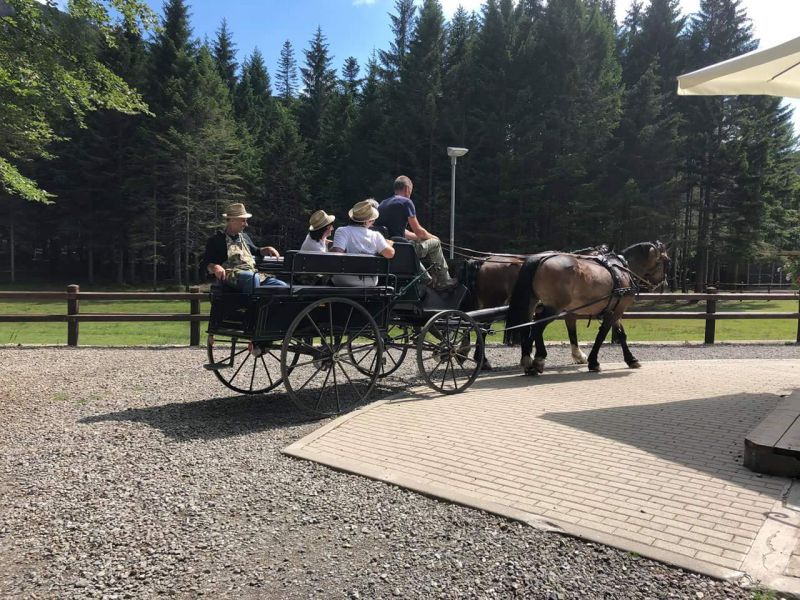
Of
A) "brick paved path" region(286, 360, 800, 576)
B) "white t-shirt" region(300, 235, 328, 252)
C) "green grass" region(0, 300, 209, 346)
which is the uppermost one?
"white t-shirt" region(300, 235, 328, 252)

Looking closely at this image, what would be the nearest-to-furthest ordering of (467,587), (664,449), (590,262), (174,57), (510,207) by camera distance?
(467,587) < (664,449) < (590,262) < (510,207) < (174,57)

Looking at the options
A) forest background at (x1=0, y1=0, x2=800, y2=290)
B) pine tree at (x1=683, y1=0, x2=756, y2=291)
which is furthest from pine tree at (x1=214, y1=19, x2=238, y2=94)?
pine tree at (x1=683, y1=0, x2=756, y2=291)

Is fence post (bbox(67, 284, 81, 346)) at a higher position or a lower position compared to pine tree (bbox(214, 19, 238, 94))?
lower

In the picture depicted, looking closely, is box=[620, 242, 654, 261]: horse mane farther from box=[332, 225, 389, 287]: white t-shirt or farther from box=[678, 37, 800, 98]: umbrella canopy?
box=[332, 225, 389, 287]: white t-shirt

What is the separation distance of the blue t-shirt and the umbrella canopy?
371 centimetres

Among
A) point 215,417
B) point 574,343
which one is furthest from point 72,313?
point 574,343

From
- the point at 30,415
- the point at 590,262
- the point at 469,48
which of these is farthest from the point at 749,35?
the point at 30,415

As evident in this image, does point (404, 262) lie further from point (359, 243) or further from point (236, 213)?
point (236, 213)

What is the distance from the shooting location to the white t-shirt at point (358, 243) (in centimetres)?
662

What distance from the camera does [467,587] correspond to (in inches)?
118

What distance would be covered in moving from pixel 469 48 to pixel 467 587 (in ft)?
144

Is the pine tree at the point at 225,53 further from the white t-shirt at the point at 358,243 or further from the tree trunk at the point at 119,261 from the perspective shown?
the white t-shirt at the point at 358,243

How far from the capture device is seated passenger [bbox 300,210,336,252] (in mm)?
6781

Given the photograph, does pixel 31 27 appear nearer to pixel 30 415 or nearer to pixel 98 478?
pixel 30 415
